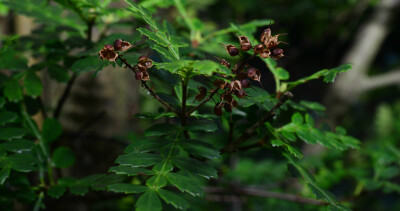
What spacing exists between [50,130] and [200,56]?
0.41m

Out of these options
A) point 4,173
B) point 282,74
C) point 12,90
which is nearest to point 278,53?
point 282,74

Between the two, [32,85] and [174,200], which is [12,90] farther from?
[174,200]

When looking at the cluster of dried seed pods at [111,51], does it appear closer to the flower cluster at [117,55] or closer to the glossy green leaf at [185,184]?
the flower cluster at [117,55]

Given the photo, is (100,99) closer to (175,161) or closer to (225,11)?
(175,161)

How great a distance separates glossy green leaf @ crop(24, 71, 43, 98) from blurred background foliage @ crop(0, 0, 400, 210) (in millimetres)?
32

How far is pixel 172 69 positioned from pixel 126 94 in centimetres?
109

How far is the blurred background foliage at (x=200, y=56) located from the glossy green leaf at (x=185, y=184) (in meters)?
0.23

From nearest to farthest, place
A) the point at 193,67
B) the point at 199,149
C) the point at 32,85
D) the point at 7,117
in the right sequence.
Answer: the point at 193,67 < the point at 199,149 < the point at 7,117 < the point at 32,85

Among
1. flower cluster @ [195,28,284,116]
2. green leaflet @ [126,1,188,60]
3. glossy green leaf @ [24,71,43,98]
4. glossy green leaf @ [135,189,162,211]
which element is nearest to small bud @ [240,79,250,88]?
flower cluster @ [195,28,284,116]

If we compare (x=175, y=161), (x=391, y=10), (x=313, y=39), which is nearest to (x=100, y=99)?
(x=175, y=161)

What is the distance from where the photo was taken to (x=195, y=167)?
550 millimetres

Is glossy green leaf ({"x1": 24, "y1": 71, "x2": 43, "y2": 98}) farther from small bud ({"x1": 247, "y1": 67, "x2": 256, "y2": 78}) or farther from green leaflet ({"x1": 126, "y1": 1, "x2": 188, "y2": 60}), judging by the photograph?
small bud ({"x1": 247, "y1": 67, "x2": 256, "y2": 78})

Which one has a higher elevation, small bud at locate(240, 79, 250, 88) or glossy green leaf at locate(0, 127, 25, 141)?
small bud at locate(240, 79, 250, 88)

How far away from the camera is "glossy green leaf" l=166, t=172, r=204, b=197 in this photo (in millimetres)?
483
